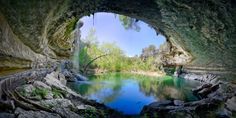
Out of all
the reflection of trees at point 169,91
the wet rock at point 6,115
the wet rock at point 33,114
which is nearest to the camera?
the wet rock at point 6,115

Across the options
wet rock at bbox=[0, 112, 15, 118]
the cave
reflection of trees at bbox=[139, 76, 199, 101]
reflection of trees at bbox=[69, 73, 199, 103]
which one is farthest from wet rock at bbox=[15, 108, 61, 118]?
reflection of trees at bbox=[139, 76, 199, 101]

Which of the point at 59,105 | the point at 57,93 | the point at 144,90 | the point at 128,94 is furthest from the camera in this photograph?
the point at 144,90

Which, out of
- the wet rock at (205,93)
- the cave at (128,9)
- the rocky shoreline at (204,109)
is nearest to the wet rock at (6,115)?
the cave at (128,9)

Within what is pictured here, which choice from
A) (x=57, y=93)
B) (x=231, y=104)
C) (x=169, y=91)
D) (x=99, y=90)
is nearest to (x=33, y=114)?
(x=57, y=93)

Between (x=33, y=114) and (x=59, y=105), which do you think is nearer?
(x=33, y=114)

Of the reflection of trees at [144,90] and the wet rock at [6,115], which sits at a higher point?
the wet rock at [6,115]

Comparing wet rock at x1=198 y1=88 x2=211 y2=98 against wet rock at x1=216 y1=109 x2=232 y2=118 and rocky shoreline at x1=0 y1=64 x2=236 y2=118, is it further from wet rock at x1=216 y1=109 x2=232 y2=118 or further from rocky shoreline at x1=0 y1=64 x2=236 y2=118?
wet rock at x1=216 y1=109 x2=232 y2=118

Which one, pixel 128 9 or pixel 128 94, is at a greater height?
pixel 128 9

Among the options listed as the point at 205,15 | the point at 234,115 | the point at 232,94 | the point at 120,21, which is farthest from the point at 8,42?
the point at 120,21

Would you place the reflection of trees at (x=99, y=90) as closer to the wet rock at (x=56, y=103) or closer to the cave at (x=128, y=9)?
the cave at (x=128, y=9)

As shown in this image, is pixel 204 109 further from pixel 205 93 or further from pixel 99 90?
pixel 99 90

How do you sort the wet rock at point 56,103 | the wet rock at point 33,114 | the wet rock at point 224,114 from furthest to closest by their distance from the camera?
the wet rock at point 224,114 → the wet rock at point 56,103 → the wet rock at point 33,114

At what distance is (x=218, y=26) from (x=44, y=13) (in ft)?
16.4

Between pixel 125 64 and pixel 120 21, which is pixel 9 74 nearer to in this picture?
pixel 120 21
